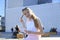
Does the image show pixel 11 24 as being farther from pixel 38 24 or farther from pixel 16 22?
pixel 38 24

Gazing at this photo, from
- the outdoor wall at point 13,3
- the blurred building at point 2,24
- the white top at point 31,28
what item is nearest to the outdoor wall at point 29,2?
the outdoor wall at point 13,3

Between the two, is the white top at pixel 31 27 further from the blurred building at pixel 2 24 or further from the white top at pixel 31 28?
the blurred building at pixel 2 24

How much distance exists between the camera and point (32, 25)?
3043 mm

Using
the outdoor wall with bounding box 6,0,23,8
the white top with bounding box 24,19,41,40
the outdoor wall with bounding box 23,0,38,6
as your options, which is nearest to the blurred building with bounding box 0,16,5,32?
the outdoor wall with bounding box 6,0,23,8

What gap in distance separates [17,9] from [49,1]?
549cm

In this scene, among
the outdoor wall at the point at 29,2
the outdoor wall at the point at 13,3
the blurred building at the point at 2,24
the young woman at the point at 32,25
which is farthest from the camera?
the blurred building at the point at 2,24

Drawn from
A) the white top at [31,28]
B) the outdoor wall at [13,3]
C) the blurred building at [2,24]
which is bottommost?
the blurred building at [2,24]

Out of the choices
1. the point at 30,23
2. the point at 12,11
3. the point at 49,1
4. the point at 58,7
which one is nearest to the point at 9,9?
the point at 12,11

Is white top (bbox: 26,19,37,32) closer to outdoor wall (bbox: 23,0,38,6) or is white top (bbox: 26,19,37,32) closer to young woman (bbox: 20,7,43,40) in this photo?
young woman (bbox: 20,7,43,40)

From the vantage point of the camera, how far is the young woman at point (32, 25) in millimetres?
2990

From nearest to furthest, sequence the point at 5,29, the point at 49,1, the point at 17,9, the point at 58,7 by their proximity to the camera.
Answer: the point at 58,7 → the point at 49,1 → the point at 17,9 → the point at 5,29

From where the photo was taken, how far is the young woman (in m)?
2.99

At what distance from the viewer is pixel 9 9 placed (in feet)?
112

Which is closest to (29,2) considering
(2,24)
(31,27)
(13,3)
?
(13,3)
